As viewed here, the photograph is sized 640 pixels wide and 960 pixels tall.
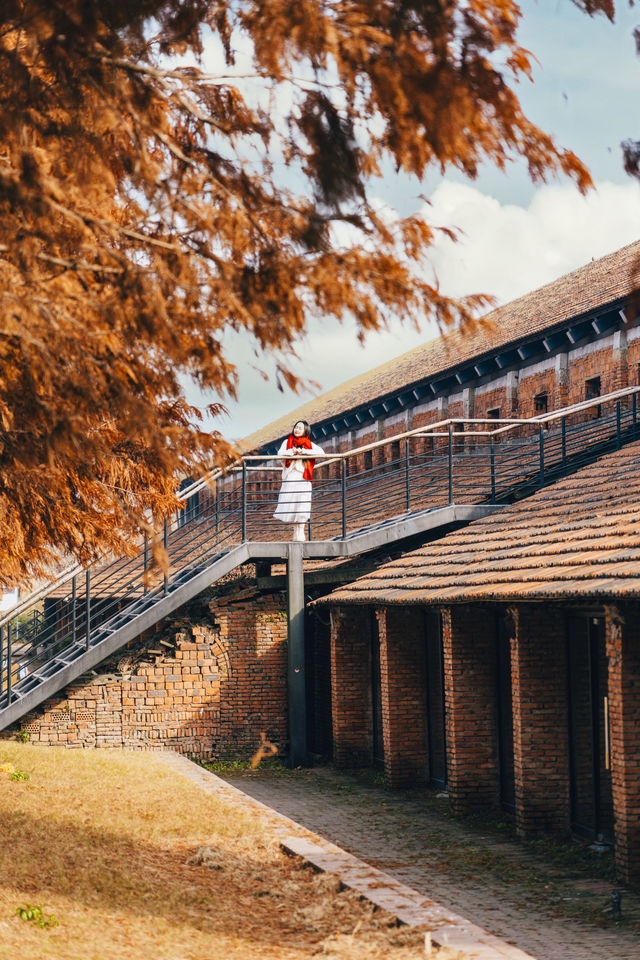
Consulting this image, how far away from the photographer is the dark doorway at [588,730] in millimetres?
11930

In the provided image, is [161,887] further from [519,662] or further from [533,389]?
[533,389]

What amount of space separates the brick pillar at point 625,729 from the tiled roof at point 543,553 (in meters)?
0.45

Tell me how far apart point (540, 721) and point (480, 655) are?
66.3 inches

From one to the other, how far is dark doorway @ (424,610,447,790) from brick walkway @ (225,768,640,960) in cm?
55

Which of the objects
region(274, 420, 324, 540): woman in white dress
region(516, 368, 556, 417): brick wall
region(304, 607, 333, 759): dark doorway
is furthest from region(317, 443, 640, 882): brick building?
region(516, 368, 556, 417): brick wall

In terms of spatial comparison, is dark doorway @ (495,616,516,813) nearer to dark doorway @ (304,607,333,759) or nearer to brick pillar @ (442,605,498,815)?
brick pillar @ (442,605,498,815)

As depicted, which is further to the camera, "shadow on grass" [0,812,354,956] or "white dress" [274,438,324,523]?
"white dress" [274,438,324,523]

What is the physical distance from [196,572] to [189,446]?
11.4 meters

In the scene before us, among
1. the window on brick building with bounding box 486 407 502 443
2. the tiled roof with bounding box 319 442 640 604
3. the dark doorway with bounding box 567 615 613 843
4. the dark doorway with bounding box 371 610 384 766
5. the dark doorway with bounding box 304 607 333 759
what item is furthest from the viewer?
the window on brick building with bounding box 486 407 502 443

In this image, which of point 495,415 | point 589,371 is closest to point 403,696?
point 589,371

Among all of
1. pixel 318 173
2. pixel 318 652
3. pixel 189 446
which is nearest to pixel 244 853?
pixel 189 446

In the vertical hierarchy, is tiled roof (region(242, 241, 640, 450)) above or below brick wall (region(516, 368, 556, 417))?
above

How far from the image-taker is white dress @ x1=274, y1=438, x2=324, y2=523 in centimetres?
1862

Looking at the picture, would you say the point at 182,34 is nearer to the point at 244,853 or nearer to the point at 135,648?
the point at 244,853
